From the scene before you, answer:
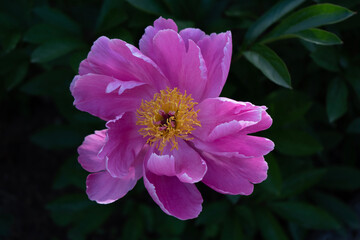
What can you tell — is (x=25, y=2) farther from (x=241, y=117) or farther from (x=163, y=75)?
(x=241, y=117)

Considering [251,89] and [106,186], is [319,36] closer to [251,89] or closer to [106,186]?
[251,89]

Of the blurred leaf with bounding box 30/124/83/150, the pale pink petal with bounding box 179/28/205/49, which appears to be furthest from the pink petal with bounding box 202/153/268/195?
the blurred leaf with bounding box 30/124/83/150

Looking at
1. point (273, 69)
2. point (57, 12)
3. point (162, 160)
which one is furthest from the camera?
point (57, 12)

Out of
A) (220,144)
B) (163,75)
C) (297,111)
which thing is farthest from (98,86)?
(297,111)

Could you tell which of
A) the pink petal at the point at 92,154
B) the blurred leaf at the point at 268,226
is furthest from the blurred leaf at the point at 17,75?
the blurred leaf at the point at 268,226

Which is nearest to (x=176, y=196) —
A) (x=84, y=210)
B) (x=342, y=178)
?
(x=84, y=210)

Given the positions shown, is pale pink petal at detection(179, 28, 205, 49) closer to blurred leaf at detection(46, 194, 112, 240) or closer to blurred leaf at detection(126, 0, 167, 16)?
blurred leaf at detection(126, 0, 167, 16)

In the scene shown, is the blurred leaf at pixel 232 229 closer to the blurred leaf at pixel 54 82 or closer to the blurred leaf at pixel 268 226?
the blurred leaf at pixel 268 226
